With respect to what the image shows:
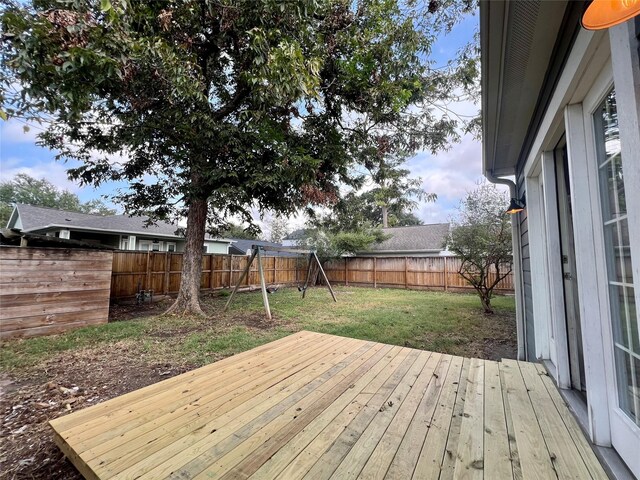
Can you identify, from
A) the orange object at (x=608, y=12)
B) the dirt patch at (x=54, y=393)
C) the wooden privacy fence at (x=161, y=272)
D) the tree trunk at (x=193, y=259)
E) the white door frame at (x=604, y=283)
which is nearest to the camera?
the orange object at (x=608, y=12)

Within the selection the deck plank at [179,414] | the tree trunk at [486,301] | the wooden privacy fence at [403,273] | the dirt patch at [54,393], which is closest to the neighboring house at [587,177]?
the deck plank at [179,414]

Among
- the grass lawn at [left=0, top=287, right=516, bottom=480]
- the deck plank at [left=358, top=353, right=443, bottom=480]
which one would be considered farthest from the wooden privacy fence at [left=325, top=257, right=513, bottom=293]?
the deck plank at [left=358, top=353, right=443, bottom=480]

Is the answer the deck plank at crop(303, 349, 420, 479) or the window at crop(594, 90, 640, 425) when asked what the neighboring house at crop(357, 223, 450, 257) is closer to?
the deck plank at crop(303, 349, 420, 479)

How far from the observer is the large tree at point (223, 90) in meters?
3.37

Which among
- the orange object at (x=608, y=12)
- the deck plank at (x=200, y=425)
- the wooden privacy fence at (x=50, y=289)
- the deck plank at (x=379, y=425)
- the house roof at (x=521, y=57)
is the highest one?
the house roof at (x=521, y=57)

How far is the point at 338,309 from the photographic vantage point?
7059 millimetres

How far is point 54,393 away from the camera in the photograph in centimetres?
270

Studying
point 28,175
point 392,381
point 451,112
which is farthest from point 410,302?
point 28,175

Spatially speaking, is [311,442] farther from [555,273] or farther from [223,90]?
[223,90]

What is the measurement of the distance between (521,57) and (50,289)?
21.6 ft

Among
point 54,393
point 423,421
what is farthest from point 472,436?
point 54,393

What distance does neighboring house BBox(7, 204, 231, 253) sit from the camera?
10.6m

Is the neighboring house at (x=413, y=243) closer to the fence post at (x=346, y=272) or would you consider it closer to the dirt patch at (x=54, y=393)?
the fence post at (x=346, y=272)

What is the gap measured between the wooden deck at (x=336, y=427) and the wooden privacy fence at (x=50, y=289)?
400cm
